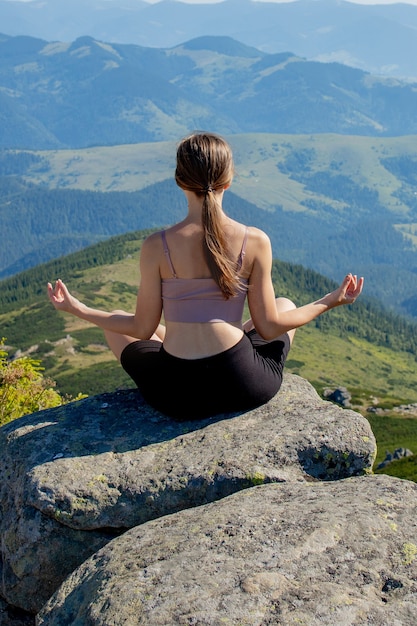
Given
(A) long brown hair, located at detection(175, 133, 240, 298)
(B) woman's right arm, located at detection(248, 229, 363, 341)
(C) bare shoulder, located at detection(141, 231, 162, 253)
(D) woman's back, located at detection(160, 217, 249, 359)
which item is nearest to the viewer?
(A) long brown hair, located at detection(175, 133, 240, 298)

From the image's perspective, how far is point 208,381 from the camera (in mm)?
13984

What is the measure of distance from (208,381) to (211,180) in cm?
382

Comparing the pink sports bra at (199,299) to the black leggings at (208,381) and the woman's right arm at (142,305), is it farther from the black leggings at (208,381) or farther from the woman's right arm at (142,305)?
the black leggings at (208,381)

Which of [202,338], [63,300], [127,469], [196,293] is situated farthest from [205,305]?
[127,469]

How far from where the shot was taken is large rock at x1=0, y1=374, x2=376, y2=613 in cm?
1223

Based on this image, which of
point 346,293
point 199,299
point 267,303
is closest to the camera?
point 199,299

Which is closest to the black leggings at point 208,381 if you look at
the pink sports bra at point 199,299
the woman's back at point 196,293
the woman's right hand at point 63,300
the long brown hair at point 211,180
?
the woman's back at point 196,293

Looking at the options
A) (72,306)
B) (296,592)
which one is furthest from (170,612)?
(72,306)

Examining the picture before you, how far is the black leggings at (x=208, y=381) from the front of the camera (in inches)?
550

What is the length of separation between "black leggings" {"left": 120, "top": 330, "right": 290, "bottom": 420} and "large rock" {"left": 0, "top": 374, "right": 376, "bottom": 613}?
32 centimetres

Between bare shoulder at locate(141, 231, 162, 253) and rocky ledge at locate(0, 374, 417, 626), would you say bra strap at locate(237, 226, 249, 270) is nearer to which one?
bare shoulder at locate(141, 231, 162, 253)

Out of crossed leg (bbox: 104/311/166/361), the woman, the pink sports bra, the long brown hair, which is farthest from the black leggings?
the long brown hair

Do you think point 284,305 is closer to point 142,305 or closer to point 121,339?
point 142,305

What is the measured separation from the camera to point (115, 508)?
40.6ft
